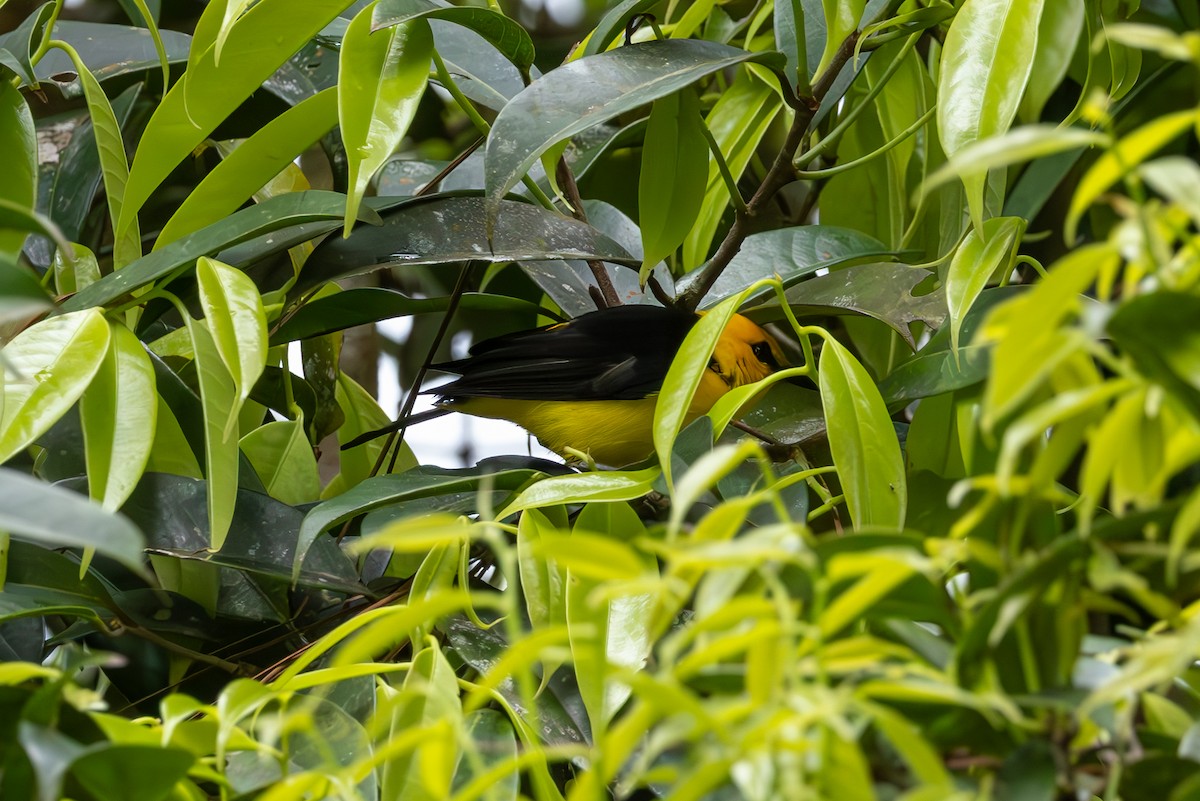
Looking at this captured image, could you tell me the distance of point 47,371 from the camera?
0.66 metres

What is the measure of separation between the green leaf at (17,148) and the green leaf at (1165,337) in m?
0.85

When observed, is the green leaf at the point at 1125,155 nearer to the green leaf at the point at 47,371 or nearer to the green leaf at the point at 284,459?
the green leaf at the point at 47,371

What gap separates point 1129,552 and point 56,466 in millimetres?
871

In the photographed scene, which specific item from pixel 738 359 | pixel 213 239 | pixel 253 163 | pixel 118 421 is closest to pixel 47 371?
pixel 118 421

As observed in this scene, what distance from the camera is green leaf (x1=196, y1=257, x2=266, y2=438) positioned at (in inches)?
27.2

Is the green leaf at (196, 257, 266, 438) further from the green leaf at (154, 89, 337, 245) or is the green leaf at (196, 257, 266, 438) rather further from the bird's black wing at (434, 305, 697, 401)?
the bird's black wing at (434, 305, 697, 401)

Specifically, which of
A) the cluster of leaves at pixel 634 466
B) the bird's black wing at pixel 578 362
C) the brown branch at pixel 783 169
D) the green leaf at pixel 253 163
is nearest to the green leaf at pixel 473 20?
the cluster of leaves at pixel 634 466

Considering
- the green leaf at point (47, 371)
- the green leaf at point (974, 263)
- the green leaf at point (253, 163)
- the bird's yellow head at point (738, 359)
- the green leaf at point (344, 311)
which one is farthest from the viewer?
the bird's yellow head at point (738, 359)

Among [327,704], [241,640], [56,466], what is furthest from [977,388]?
[56,466]

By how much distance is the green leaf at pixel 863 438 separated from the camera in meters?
0.67

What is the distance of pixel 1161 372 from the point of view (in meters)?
0.31

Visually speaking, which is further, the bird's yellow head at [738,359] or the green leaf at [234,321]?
the bird's yellow head at [738,359]

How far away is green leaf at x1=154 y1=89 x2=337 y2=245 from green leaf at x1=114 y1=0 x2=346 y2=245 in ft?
0.13

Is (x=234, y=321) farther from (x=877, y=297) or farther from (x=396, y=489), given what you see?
(x=877, y=297)
